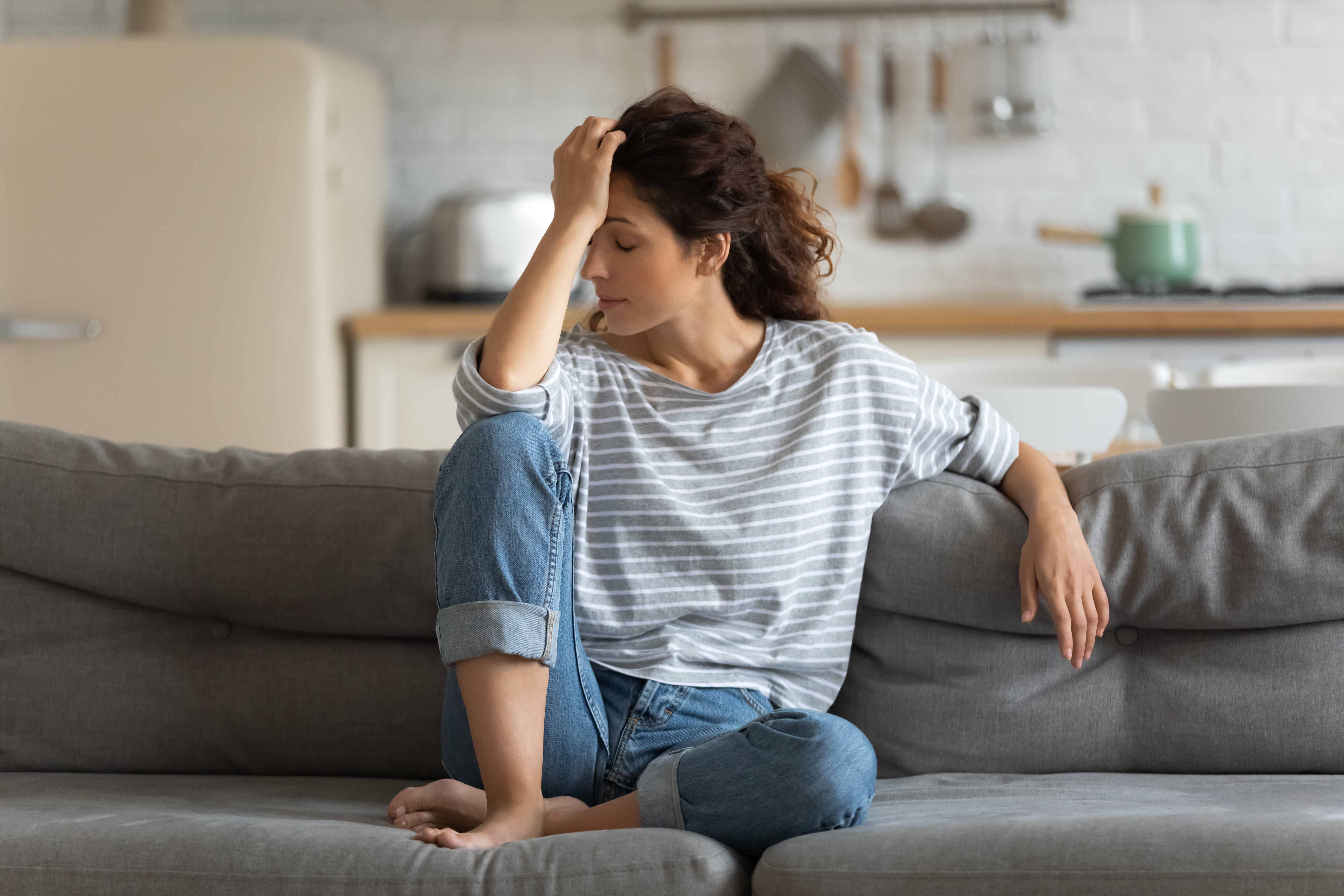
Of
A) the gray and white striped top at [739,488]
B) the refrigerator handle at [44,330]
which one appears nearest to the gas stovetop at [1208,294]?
the gray and white striped top at [739,488]

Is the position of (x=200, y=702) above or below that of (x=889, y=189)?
below

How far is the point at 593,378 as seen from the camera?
1449 millimetres

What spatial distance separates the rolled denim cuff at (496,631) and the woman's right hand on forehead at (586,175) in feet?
1.34

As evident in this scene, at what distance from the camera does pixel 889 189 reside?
3.66 metres

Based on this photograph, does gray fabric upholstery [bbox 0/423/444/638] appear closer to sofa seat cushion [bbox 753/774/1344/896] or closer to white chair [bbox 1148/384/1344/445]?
sofa seat cushion [bbox 753/774/1344/896]

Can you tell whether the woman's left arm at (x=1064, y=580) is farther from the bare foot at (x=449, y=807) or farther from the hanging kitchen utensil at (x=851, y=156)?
the hanging kitchen utensil at (x=851, y=156)

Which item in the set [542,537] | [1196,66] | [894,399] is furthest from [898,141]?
[542,537]

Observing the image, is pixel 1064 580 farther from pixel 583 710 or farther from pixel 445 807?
pixel 445 807

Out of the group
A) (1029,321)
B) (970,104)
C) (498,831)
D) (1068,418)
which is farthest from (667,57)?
(498,831)

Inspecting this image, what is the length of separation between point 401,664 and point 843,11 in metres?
2.71

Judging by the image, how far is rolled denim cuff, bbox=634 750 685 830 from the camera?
1.19 metres

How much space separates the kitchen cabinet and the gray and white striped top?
1.32m

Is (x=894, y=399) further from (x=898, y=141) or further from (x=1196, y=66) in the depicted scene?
(x=1196, y=66)

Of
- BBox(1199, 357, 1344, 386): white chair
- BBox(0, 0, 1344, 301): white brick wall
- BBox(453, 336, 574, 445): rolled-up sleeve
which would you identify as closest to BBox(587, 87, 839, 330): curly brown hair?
BBox(453, 336, 574, 445): rolled-up sleeve
